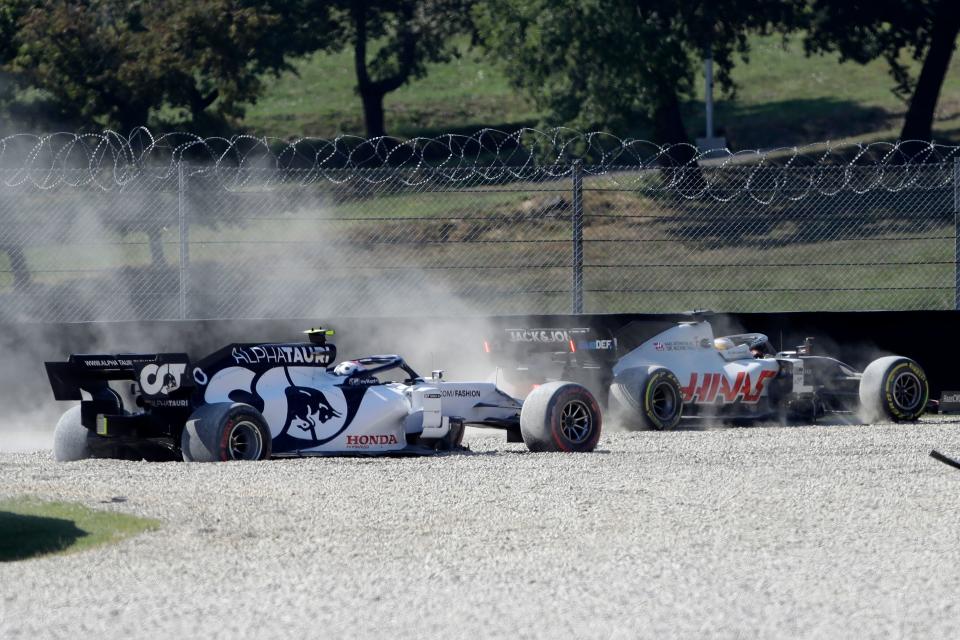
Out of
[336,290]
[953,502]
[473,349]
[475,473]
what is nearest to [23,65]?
[336,290]

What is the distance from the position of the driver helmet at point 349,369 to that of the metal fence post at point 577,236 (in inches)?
144

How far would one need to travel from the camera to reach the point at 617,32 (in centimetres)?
3036

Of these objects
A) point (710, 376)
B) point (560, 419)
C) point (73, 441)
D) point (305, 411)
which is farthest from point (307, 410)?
point (710, 376)

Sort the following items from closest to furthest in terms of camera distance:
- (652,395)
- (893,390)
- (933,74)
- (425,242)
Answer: (652,395), (893,390), (425,242), (933,74)

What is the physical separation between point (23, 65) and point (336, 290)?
13707 millimetres

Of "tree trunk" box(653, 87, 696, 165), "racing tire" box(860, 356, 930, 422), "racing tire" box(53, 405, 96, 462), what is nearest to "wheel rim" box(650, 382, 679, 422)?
"racing tire" box(860, 356, 930, 422)

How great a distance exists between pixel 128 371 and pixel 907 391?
7241 mm

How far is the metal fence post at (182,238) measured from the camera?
13.5 m

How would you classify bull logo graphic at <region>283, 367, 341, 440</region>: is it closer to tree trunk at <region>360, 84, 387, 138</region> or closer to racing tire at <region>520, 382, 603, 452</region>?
racing tire at <region>520, 382, 603, 452</region>

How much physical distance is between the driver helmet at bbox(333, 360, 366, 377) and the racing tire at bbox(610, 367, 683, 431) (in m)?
2.86

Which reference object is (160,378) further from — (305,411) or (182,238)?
(182,238)

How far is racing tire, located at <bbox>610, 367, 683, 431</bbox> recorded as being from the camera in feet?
42.8

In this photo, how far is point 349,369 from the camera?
436 inches

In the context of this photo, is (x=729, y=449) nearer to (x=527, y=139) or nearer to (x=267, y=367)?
(x=267, y=367)
